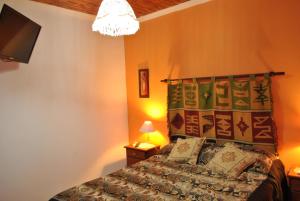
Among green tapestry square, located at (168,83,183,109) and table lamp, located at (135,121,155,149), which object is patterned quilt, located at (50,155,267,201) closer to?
table lamp, located at (135,121,155,149)

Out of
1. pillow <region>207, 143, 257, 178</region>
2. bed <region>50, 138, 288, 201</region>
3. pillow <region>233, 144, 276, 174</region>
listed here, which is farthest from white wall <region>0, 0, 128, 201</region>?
pillow <region>233, 144, 276, 174</region>

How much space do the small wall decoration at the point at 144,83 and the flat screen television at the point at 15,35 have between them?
1656 millimetres

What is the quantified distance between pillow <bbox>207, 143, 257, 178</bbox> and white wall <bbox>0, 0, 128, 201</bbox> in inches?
73.1

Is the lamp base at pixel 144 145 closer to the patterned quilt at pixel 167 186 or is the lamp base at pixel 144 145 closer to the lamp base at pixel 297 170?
the patterned quilt at pixel 167 186

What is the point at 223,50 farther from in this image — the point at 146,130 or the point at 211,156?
the point at 146,130

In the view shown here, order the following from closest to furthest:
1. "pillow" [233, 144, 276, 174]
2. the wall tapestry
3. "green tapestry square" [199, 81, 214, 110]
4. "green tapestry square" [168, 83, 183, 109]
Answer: "pillow" [233, 144, 276, 174]
the wall tapestry
"green tapestry square" [199, 81, 214, 110]
"green tapestry square" [168, 83, 183, 109]

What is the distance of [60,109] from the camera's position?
10.9 ft

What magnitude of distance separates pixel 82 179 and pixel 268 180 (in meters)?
2.47

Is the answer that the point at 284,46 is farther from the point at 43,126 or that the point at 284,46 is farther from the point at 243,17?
the point at 43,126

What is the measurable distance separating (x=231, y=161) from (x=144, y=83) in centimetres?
189

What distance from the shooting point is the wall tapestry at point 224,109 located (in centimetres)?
270

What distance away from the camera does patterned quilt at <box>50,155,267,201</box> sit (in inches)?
78.2

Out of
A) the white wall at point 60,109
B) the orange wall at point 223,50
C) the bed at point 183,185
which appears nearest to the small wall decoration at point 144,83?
the orange wall at point 223,50

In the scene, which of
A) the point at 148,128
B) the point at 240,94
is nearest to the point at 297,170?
the point at 240,94
